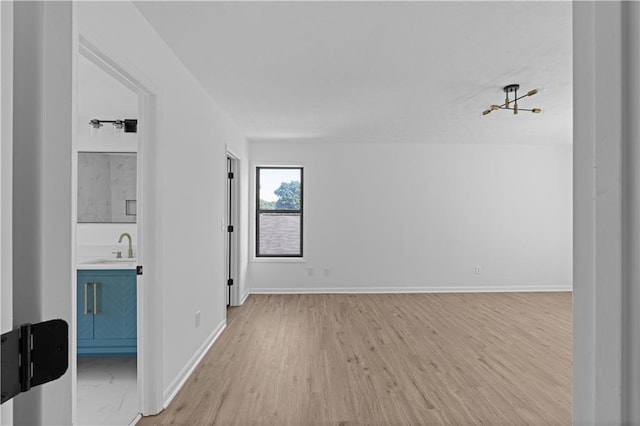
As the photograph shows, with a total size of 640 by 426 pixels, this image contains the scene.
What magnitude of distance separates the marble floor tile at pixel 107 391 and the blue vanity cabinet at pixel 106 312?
181mm

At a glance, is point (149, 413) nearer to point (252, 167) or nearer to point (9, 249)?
point (9, 249)

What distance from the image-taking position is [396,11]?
79.2 inches

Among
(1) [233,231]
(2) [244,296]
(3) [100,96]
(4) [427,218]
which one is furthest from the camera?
(4) [427,218]

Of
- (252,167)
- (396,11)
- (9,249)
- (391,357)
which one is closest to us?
(9,249)

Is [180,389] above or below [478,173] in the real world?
below

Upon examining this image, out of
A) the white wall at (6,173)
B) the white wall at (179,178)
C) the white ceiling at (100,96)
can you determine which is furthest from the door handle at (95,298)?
the white wall at (6,173)

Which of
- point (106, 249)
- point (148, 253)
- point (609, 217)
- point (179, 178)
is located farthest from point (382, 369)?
point (106, 249)

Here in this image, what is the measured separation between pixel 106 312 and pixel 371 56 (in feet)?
9.72

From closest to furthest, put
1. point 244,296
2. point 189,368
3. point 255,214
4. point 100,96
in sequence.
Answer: point 189,368 < point 100,96 < point 244,296 < point 255,214

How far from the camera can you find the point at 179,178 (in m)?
2.64

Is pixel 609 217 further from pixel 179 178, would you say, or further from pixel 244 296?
pixel 244 296

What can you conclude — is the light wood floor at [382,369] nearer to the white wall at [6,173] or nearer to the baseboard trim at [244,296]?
the baseboard trim at [244,296]

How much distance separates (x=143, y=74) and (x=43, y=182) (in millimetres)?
1830

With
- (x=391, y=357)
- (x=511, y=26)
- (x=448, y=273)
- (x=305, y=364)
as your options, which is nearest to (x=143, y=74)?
(x=511, y=26)
